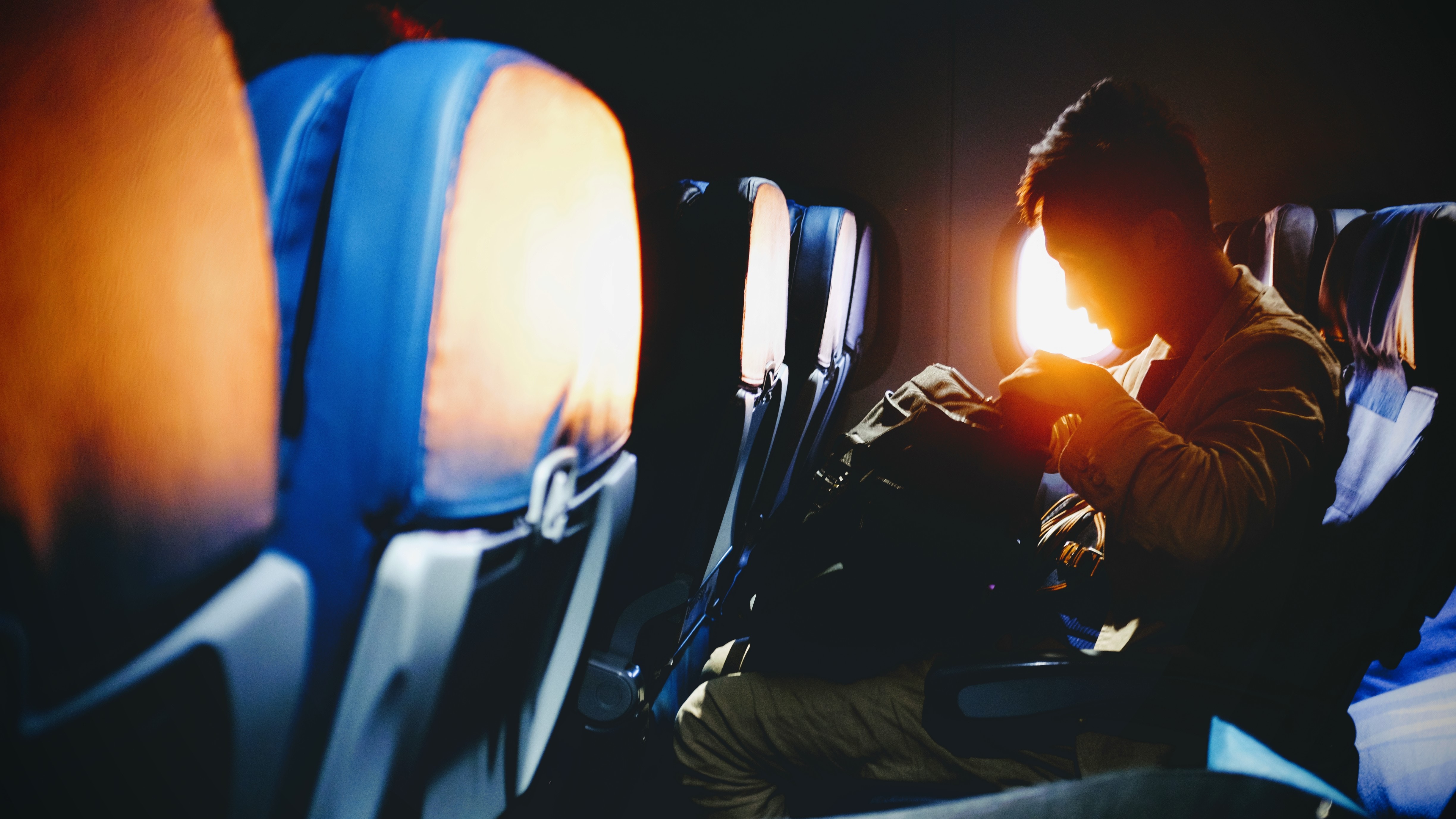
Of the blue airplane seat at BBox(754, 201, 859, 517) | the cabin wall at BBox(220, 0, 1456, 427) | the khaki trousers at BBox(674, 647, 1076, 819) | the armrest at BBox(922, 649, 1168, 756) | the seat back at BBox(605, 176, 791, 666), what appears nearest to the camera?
the armrest at BBox(922, 649, 1168, 756)

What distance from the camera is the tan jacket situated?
2.81 ft

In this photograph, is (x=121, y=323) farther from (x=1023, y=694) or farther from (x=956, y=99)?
(x=956, y=99)

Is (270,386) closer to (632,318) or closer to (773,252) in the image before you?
(632,318)

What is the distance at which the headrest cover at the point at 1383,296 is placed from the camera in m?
1.02

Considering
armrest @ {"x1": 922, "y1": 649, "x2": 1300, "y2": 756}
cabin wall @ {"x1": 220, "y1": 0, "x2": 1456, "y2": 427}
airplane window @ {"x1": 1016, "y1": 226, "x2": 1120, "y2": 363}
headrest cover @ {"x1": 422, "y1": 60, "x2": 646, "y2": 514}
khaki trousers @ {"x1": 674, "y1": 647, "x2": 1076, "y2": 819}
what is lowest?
khaki trousers @ {"x1": 674, "y1": 647, "x2": 1076, "y2": 819}

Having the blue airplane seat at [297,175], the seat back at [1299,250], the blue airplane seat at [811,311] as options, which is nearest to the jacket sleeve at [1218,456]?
the blue airplane seat at [811,311]

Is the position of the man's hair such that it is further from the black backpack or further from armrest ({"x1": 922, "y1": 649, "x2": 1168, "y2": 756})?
armrest ({"x1": 922, "y1": 649, "x2": 1168, "y2": 756})

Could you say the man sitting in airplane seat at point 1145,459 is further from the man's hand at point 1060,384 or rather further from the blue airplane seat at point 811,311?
the blue airplane seat at point 811,311

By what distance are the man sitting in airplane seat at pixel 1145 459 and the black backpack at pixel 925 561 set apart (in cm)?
6

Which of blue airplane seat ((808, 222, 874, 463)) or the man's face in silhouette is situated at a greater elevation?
the man's face in silhouette

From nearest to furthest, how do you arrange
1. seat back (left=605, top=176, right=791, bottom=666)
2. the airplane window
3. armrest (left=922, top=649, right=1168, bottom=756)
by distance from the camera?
armrest (left=922, top=649, right=1168, bottom=756), seat back (left=605, top=176, right=791, bottom=666), the airplane window

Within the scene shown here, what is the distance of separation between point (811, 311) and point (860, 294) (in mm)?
922

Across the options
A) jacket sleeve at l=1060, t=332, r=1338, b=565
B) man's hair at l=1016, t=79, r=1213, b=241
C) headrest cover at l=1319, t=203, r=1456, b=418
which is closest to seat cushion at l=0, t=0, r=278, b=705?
jacket sleeve at l=1060, t=332, r=1338, b=565

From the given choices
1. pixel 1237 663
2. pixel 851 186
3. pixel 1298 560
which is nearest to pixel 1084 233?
pixel 1298 560
